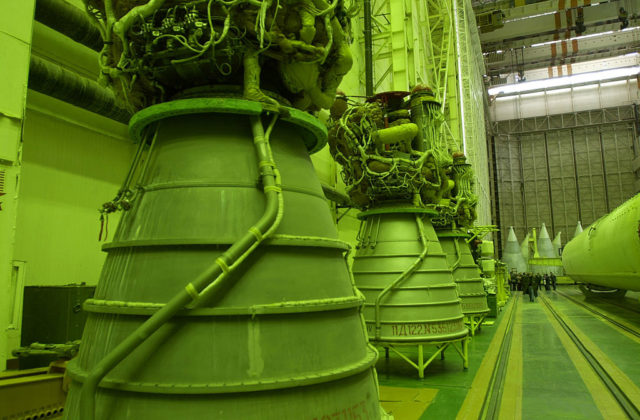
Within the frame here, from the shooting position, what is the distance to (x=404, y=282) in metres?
6.31

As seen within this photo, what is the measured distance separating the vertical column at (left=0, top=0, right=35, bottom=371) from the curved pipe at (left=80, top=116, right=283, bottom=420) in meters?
2.34

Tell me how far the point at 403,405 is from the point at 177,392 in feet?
14.5

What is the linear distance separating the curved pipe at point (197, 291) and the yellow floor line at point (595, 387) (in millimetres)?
5160

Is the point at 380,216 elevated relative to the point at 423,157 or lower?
lower

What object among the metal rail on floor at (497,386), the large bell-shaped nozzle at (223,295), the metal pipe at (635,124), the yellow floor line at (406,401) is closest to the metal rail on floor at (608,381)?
the metal rail on floor at (497,386)

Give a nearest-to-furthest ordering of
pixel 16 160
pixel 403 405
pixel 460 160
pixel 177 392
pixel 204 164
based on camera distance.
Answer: pixel 177 392 < pixel 204 164 < pixel 16 160 < pixel 403 405 < pixel 460 160

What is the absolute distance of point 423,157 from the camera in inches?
282

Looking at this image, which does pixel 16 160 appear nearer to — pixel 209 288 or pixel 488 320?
pixel 209 288

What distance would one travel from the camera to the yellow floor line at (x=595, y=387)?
5030 millimetres

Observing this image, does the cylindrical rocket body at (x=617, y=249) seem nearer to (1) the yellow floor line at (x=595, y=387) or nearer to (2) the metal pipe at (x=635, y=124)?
(1) the yellow floor line at (x=595, y=387)

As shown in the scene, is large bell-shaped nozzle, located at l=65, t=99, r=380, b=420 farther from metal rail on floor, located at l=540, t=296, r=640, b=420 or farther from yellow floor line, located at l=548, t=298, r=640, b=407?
yellow floor line, located at l=548, t=298, r=640, b=407

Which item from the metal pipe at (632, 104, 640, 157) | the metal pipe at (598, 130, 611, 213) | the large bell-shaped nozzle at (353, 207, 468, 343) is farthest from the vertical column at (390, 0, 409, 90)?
the metal pipe at (632, 104, 640, 157)

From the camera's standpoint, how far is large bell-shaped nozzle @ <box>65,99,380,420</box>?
1684 millimetres

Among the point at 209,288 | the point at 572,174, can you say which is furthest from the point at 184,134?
the point at 572,174
